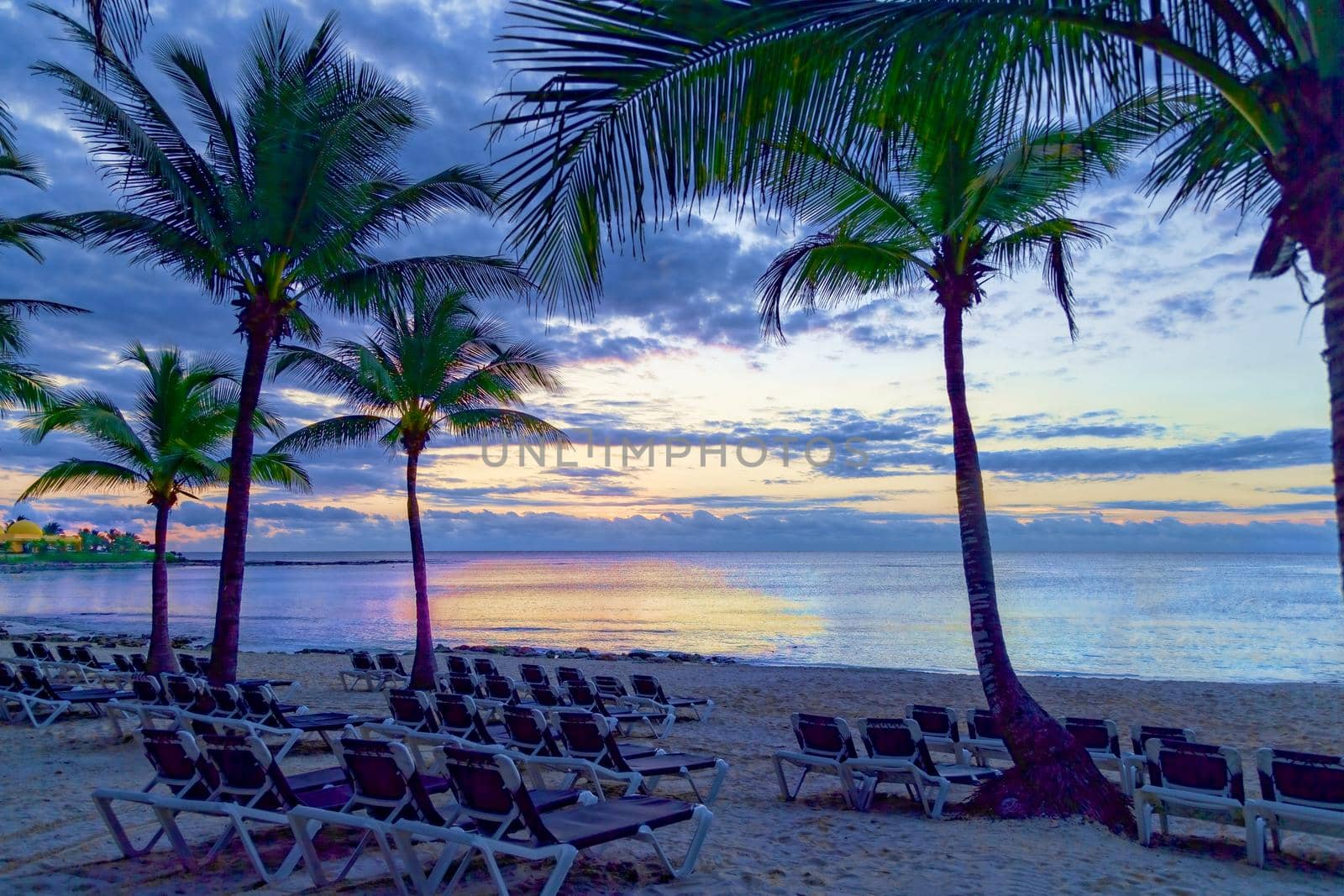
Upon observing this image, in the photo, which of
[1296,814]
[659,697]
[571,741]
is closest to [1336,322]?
[1296,814]

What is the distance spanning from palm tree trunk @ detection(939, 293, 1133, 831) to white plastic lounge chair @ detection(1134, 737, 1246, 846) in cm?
53

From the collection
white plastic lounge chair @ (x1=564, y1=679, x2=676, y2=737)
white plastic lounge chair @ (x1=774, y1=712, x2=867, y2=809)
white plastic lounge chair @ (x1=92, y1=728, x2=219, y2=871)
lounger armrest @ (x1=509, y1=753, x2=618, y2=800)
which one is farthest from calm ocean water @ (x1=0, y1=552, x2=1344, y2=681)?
white plastic lounge chair @ (x1=92, y1=728, x2=219, y2=871)

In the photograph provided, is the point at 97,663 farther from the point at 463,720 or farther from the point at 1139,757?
the point at 1139,757

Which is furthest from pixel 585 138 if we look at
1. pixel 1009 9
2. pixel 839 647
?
pixel 839 647

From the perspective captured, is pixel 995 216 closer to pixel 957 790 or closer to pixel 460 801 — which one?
pixel 957 790

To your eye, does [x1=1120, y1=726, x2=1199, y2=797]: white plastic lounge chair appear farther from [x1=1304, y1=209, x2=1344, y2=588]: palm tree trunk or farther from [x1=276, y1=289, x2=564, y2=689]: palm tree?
[x1=276, y1=289, x2=564, y2=689]: palm tree

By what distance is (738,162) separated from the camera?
3189 mm

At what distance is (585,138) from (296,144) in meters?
8.89

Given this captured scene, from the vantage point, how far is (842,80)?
3133mm

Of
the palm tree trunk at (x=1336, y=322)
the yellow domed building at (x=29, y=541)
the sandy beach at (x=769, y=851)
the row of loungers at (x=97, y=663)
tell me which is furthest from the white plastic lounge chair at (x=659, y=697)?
the yellow domed building at (x=29, y=541)

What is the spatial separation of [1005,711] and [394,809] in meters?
4.85

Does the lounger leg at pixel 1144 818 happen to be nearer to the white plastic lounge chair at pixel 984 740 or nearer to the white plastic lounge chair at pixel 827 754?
the white plastic lounge chair at pixel 984 740

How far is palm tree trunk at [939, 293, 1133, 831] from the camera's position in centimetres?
685

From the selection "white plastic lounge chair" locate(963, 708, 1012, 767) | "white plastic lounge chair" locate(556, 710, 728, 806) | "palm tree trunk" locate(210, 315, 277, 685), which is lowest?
"white plastic lounge chair" locate(963, 708, 1012, 767)
